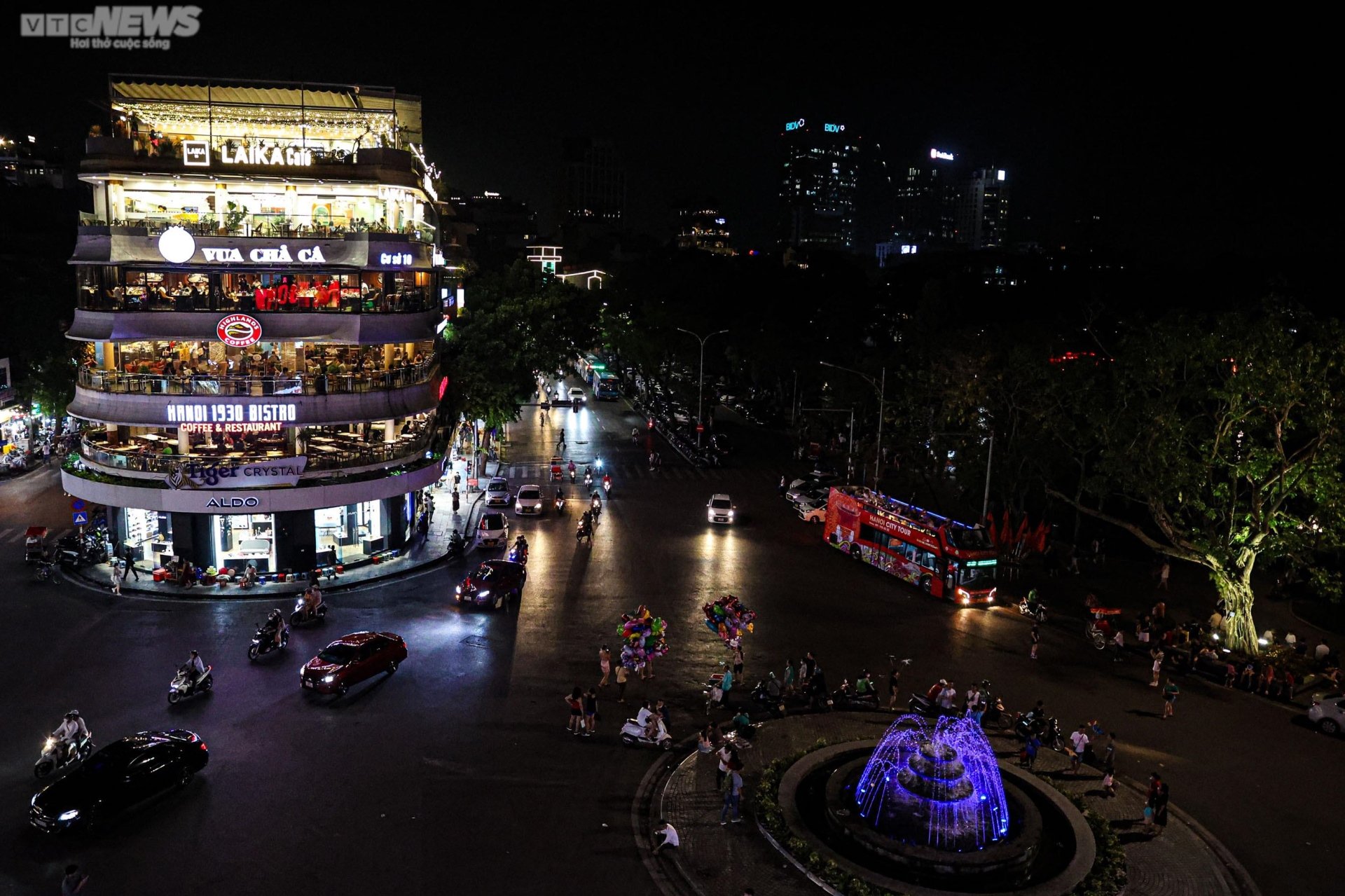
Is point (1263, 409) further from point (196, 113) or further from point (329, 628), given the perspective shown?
point (196, 113)

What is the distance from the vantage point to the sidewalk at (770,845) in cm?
1934

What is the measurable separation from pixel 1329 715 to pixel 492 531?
32.5 m

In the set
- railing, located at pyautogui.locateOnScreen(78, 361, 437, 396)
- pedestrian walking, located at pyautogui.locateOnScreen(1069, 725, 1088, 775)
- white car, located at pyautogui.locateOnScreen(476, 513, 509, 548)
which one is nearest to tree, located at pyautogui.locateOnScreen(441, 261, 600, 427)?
white car, located at pyautogui.locateOnScreen(476, 513, 509, 548)

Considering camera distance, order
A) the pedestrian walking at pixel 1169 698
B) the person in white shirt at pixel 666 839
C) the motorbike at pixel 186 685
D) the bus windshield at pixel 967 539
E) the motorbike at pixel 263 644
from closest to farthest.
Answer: the person in white shirt at pixel 666 839, the motorbike at pixel 186 685, the pedestrian walking at pixel 1169 698, the motorbike at pixel 263 644, the bus windshield at pixel 967 539

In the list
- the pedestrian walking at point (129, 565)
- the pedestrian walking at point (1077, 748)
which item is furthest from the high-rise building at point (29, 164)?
the pedestrian walking at point (1077, 748)

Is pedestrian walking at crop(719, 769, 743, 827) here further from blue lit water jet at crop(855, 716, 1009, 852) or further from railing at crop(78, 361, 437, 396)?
railing at crop(78, 361, 437, 396)

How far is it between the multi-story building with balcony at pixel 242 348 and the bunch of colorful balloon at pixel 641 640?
15.1 meters

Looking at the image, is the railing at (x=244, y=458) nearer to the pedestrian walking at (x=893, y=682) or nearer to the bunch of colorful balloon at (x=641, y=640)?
the bunch of colorful balloon at (x=641, y=640)

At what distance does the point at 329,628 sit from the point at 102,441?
646 inches

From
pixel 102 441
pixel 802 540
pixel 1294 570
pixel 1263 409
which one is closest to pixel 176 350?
pixel 102 441

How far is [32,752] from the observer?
76.2 feet

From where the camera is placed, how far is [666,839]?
1997 centimetres

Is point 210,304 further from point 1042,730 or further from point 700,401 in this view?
point 700,401

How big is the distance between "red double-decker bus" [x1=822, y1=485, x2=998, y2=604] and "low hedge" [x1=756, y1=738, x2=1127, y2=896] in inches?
590
